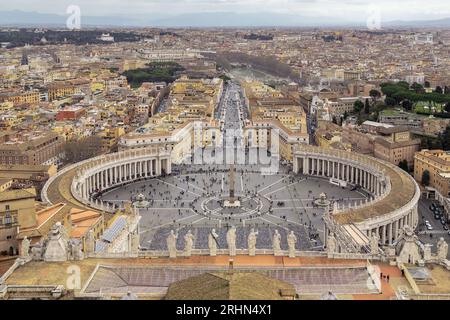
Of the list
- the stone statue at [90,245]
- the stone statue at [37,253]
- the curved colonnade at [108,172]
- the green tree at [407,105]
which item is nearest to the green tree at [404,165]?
the curved colonnade at [108,172]

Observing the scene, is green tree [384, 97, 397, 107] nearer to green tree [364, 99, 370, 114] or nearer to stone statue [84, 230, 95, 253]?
green tree [364, 99, 370, 114]

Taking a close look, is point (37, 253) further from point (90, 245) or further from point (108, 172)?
point (108, 172)

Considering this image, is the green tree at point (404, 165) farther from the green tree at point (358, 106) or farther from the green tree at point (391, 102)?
the green tree at point (391, 102)

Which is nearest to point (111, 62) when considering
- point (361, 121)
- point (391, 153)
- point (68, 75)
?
point (68, 75)

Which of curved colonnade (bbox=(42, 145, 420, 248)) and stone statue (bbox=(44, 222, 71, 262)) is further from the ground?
stone statue (bbox=(44, 222, 71, 262))

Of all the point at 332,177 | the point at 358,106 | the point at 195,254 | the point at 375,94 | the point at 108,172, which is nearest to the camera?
the point at 195,254

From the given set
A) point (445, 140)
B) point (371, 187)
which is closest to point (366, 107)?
point (445, 140)

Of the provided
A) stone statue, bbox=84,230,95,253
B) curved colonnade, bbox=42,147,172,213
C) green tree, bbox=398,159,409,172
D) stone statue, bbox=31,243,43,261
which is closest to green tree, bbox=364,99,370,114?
green tree, bbox=398,159,409,172

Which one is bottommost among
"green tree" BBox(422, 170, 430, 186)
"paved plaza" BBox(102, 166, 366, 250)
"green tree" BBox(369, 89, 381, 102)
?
"paved plaza" BBox(102, 166, 366, 250)
